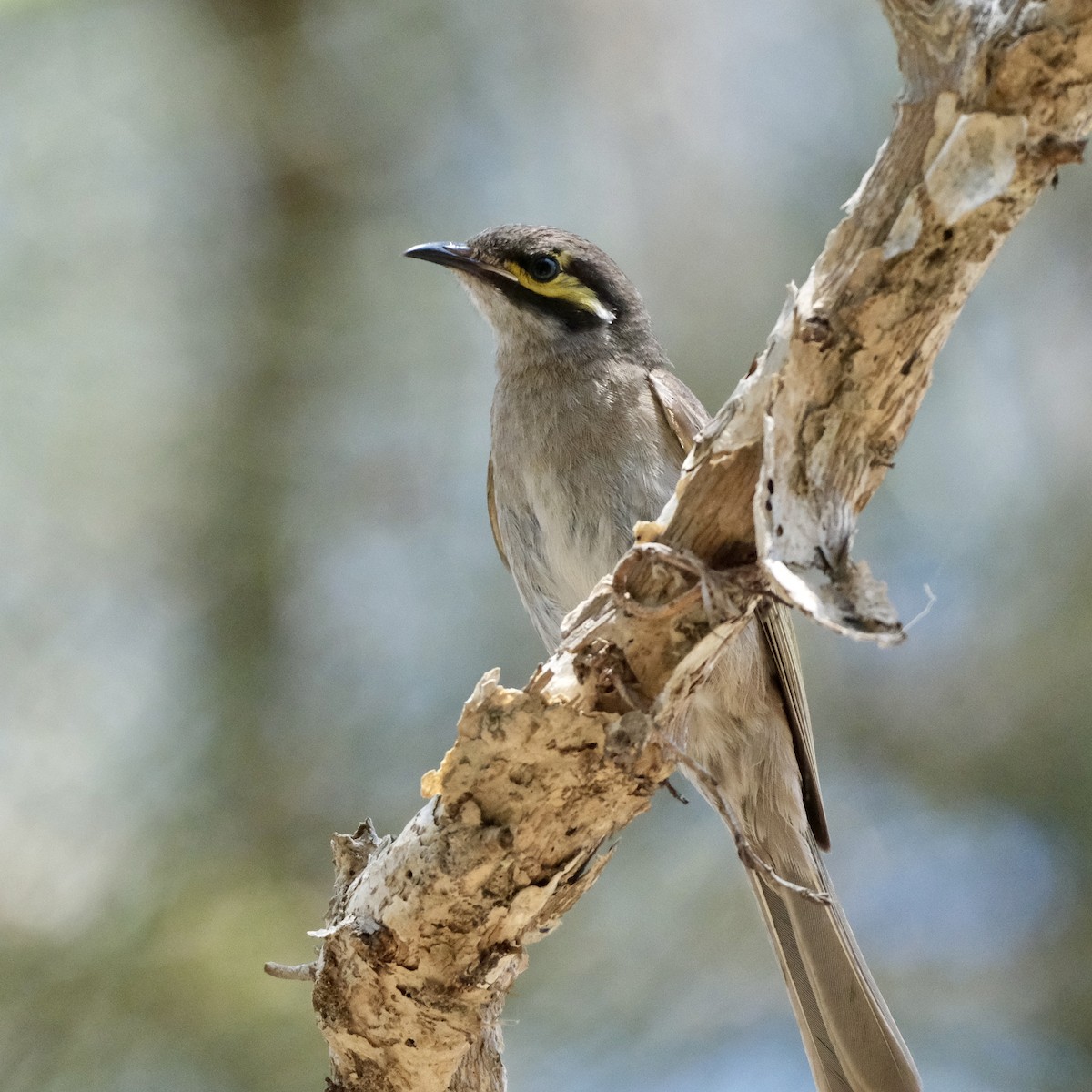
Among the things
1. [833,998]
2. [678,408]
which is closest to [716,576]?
[678,408]

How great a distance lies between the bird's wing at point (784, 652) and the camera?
13.4 feet

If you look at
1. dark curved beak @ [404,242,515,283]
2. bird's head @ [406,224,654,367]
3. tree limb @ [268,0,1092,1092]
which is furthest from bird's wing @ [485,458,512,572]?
tree limb @ [268,0,1092,1092]

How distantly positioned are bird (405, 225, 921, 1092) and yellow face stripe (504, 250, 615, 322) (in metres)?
0.09

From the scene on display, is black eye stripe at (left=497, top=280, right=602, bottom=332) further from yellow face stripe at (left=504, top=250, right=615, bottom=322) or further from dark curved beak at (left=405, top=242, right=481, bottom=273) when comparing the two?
dark curved beak at (left=405, top=242, right=481, bottom=273)

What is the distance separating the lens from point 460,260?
497 cm

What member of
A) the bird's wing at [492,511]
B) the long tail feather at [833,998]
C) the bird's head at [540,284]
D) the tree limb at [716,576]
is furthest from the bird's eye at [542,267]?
the tree limb at [716,576]

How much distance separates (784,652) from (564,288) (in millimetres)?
1729

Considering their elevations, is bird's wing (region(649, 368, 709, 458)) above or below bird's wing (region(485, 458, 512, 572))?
below

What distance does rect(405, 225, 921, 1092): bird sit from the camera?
4.13 m

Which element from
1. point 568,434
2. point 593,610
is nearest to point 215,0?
point 568,434

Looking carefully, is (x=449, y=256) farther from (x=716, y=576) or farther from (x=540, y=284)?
(x=716, y=576)

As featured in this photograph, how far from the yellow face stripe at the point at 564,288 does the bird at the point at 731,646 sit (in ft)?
0.28

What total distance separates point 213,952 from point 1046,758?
3547mm

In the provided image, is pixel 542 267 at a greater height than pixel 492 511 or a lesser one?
greater
